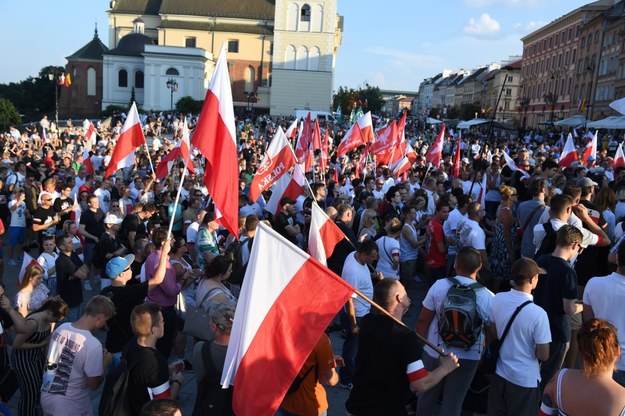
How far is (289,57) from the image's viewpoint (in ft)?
246

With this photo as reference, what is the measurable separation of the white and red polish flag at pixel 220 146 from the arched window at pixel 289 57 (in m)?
71.4

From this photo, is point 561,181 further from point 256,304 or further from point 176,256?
point 256,304

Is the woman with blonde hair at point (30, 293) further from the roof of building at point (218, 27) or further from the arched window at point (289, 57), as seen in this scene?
the roof of building at point (218, 27)

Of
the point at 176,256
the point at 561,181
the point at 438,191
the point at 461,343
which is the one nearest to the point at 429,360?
the point at 461,343

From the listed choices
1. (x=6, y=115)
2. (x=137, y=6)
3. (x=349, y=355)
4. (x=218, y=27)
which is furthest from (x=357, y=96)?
(x=349, y=355)

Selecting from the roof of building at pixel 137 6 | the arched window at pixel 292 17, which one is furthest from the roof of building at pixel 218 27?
the arched window at pixel 292 17

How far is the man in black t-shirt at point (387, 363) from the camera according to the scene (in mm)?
3635

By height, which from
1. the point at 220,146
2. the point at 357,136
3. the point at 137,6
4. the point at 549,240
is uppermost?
the point at 137,6

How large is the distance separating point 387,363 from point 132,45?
78254mm

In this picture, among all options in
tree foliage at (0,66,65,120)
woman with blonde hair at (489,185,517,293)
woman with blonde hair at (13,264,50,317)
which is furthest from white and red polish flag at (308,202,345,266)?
tree foliage at (0,66,65,120)

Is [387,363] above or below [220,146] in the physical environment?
below

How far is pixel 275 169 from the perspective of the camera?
9.49 metres

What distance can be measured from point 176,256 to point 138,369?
283 cm

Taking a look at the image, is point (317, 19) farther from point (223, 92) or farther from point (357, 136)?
point (223, 92)
